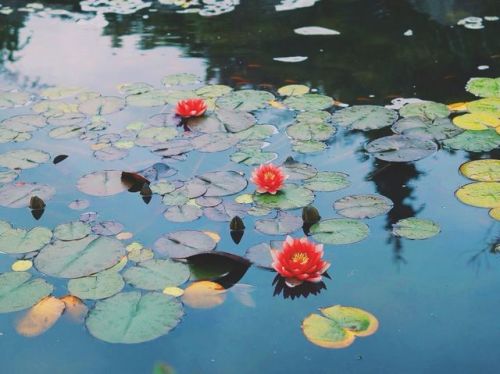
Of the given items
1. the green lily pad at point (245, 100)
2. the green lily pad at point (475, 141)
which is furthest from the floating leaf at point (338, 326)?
the green lily pad at point (245, 100)

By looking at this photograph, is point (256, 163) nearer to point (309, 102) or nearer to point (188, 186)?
point (188, 186)

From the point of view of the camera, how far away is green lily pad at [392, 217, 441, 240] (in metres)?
2.43

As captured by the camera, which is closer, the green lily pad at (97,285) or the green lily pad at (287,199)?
the green lily pad at (97,285)

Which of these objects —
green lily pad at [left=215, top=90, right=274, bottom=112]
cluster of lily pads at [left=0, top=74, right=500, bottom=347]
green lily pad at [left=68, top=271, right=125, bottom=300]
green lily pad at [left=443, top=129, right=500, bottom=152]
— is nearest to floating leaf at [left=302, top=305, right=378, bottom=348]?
cluster of lily pads at [left=0, top=74, right=500, bottom=347]

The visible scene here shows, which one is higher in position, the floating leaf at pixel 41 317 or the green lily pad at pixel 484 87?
the green lily pad at pixel 484 87

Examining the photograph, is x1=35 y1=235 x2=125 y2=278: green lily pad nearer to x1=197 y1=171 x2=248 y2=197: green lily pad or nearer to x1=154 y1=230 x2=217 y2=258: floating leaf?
x1=154 y1=230 x2=217 y2=258: floating leaf

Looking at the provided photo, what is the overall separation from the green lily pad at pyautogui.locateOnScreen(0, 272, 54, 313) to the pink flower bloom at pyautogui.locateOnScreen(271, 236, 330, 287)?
2.46 feet

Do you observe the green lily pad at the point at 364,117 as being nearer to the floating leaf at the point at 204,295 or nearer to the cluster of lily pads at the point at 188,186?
the cluster of lily pads at the point at 188,186

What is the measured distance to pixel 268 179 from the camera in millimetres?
2660

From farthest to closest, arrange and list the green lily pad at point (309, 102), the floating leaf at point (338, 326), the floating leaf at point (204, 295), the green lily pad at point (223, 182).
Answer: the green lily pad at point (309, 102), the green lily pad at point (223, 182), the floating leaf at point (204, 295), the floating leaf at point (338, 326)

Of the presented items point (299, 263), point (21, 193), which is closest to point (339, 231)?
point (299, 263)

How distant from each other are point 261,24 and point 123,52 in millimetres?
1011

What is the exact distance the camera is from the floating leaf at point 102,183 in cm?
280

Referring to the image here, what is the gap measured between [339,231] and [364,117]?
3.30ft
